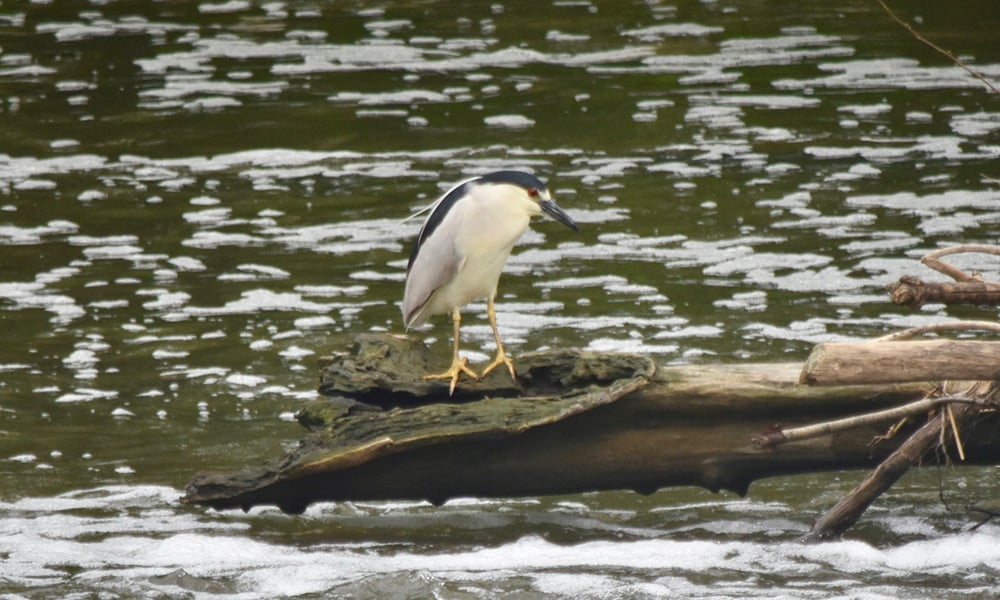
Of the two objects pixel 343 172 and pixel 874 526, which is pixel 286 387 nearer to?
pixel 874 526

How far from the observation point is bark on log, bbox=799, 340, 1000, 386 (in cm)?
502

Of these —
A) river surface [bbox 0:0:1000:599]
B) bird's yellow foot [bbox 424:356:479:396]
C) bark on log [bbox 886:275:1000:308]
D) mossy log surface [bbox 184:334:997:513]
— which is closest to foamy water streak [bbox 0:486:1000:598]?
river surface [bbox 0:0:1000:599]

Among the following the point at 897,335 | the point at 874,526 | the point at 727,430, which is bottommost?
the point at 874,526

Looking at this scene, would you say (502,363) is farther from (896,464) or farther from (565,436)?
(896,464)

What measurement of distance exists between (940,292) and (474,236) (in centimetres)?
203

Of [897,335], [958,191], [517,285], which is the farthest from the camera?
[958,191]

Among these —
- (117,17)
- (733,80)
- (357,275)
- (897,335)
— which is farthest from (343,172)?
(897,335)

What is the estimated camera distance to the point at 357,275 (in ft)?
32.2

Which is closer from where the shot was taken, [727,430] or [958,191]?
[727,430]

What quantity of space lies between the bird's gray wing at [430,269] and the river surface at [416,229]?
893mm

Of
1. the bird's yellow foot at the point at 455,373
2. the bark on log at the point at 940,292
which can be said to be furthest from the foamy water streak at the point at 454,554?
the bark on log at the point at 940,292

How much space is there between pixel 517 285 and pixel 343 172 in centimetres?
285

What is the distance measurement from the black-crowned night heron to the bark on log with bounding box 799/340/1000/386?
4.94 feet

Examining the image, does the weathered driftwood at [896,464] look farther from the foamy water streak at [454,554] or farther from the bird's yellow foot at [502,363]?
the bird's yellow foot at [502,363]
